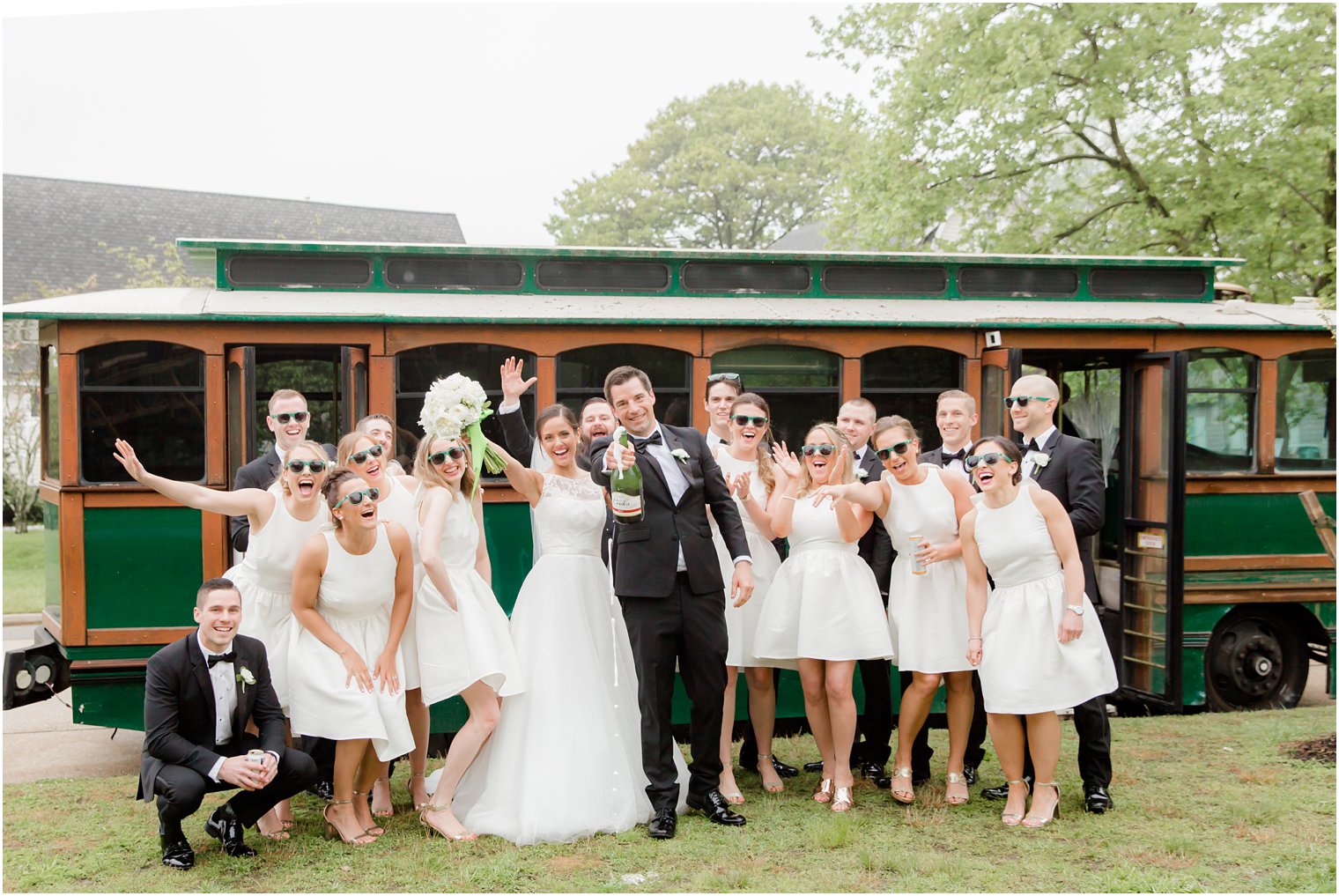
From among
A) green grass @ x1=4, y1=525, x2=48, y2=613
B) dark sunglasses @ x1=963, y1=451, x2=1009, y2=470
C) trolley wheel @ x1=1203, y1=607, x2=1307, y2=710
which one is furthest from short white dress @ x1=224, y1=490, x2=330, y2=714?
green grass @ x1=4, y1=525, x2=48, y2=613

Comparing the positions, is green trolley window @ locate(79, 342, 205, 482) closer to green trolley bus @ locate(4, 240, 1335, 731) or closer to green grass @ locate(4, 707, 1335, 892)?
green trolley bus @ locate(4, 240, 1335, 731)

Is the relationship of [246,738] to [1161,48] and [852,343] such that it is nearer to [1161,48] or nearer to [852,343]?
[852,343]

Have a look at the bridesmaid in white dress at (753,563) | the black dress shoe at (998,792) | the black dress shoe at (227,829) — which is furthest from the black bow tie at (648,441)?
the black dress shoe at (998,792)

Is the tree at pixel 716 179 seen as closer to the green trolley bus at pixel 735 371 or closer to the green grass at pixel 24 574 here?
the green grass at pixel 24 574

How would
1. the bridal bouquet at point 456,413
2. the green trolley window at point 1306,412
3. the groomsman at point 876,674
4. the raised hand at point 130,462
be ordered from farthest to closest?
the green trolley window at point 1306,412 < the groomsman at point 876,674 < the bridal bouquet at point 456,413 < the raised hand at point 130,462

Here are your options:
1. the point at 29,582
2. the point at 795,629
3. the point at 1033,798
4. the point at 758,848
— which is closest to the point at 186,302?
the point at 795,629

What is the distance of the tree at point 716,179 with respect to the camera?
40.0m

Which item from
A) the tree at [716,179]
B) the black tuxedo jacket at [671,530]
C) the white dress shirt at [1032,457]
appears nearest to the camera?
the black tuxedo jacket at [671,530]

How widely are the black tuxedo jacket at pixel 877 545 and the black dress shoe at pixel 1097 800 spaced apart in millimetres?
1364

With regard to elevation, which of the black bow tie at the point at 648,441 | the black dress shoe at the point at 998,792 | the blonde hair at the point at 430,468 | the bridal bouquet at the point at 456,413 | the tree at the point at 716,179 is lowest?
the black dress shoe at the point at 998,792

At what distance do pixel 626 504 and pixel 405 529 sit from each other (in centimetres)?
100

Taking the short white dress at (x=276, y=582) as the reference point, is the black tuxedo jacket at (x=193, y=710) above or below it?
below

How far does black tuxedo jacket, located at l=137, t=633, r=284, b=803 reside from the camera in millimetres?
4410

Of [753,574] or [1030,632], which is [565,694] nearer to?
[753,574]
